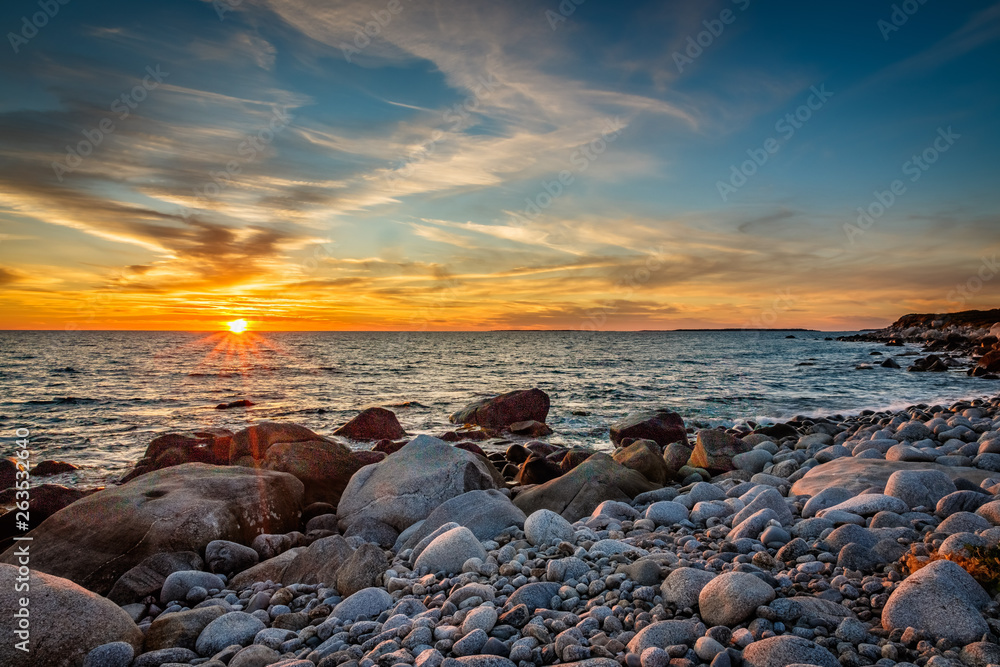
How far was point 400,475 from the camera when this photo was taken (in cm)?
899

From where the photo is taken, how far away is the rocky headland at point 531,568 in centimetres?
359

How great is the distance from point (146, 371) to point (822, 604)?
166 ft

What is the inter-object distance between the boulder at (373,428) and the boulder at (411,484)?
7.96 m

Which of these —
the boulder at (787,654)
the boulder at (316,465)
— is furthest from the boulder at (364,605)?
the boulder at (316,465)

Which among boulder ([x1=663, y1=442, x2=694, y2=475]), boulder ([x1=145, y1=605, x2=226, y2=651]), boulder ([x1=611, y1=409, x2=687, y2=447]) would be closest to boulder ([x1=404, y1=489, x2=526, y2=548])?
boulder ([x1=145, y1=605, x2=226, y2=651])

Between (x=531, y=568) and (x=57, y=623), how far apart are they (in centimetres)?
408

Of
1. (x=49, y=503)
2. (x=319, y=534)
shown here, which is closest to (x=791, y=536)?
(x=319, y=534)

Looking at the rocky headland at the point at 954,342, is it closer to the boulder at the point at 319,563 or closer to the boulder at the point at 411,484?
the boulder at the point at 411,484

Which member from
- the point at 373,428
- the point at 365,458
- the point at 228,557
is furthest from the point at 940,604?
the point at 373,428

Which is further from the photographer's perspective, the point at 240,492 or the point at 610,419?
the point at 610,419

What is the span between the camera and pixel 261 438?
43.1ft

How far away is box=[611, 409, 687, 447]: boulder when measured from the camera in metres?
15.4

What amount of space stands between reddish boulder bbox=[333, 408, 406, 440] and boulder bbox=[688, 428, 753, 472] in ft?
32.7

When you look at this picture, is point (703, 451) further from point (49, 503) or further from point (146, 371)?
point (146, 371)
